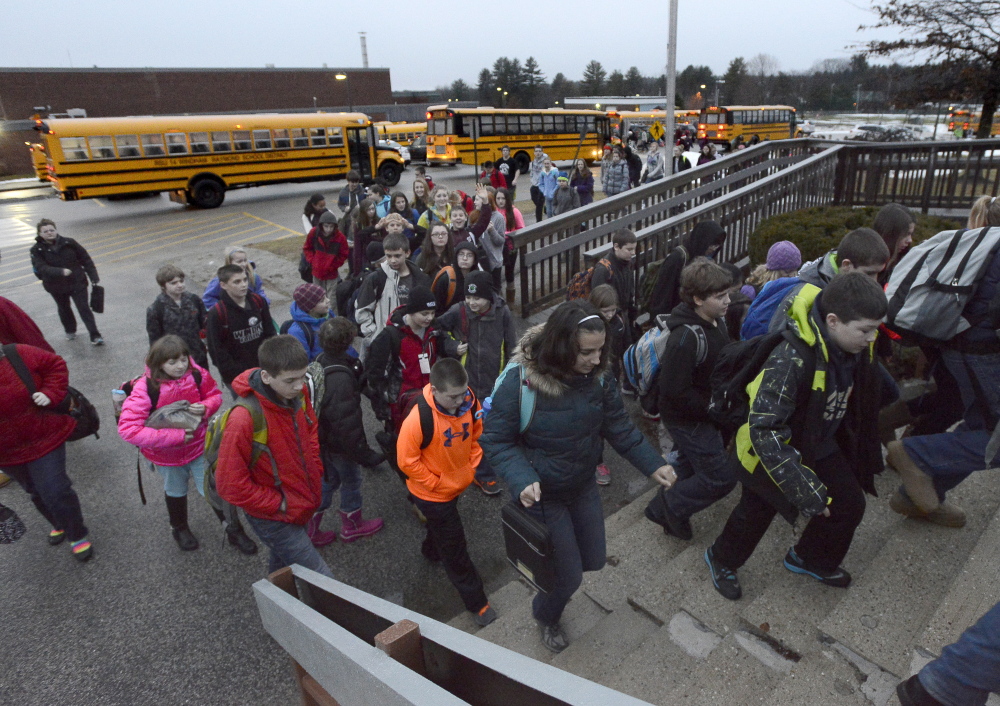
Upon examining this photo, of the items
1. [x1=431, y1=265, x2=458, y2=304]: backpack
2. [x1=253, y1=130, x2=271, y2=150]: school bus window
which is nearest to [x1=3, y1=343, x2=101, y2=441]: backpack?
[x1=431, y1=265, x2=458, y2=304]: backpack

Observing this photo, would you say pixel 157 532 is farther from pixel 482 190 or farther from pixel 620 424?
pixel 482 190

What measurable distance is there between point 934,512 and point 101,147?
21.3m

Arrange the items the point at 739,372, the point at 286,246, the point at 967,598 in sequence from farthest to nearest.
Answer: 1. the point at 286,246
2. the point at 739,372
3. the point at 967,598

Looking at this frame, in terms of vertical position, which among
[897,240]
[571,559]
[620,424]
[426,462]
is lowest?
[571,559]

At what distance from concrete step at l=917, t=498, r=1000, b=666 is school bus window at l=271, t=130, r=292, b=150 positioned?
21.6m

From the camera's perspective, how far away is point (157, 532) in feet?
13.9

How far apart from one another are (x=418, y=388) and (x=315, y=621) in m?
2.43

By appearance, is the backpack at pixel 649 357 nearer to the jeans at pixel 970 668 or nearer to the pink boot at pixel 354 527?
the jeans at pixel 970 668

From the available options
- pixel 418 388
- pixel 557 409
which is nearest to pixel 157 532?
pixel 418 388

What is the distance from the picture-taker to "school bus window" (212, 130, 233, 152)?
1908 centimetres

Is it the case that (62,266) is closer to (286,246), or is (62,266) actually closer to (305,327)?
(305,327)

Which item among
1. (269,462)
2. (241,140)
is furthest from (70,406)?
(241,140)

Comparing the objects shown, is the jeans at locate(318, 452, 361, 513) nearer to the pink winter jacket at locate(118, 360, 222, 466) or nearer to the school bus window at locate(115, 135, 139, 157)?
the pink winter jacket at locate(118, 360, 222, 466)

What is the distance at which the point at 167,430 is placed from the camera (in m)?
3.56
